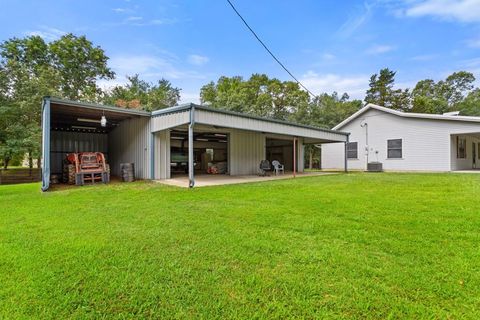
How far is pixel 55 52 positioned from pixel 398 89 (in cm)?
3596

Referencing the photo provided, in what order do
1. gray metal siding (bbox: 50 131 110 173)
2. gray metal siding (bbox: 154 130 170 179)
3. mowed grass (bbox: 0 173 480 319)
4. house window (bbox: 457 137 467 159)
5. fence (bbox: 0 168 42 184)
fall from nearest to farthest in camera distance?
1. mowed grass (bbox: 0 173 480 319)
2. gray metal siding (bbox: 154 130 170 179)
3. gray metal siding (bbox: 50 131 110 173)
4. house window (bbox: 457 137 467 159)
5. fence (bbox: 0 168 42 184)

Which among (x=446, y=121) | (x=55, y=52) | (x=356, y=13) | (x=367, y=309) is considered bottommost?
(x=367, y=309)

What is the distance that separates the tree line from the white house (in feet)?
18.2

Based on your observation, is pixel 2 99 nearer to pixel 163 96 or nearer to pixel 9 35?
pixel 9 35

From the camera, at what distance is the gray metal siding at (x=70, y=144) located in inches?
558

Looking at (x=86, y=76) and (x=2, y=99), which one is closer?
Result: (x=2, y=99)

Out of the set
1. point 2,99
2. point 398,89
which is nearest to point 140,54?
point 2,99

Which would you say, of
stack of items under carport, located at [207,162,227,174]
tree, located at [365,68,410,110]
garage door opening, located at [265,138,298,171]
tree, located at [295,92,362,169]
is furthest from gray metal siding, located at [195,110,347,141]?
tree, located at [365,68,410,110]

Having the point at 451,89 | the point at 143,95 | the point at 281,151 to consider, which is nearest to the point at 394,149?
the point at 281,151

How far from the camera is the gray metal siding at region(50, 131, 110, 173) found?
14.2 meters

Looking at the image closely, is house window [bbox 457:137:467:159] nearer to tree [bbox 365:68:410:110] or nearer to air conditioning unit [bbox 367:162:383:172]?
air conditioning unit [bbox 367:162:383:172]

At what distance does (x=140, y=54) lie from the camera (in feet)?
62.8

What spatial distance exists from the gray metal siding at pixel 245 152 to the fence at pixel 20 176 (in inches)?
577

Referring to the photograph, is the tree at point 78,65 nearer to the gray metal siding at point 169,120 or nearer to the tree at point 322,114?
the gray metal siding at point 169,120
